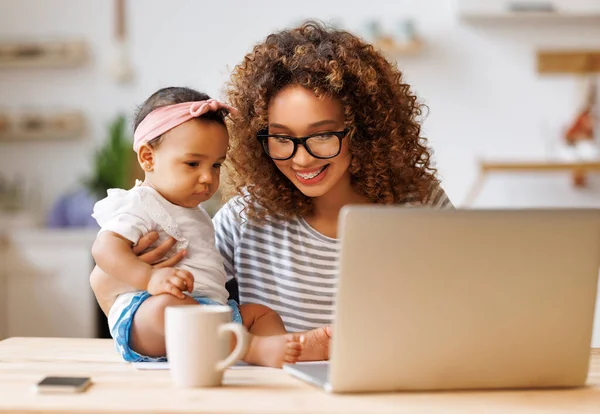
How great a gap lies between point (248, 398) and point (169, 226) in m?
0.49

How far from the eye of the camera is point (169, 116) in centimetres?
142

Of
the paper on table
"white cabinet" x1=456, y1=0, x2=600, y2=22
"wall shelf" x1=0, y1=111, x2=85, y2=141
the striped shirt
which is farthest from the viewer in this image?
"wall shelf" x1=0, y1=111, x2=85, y2=141

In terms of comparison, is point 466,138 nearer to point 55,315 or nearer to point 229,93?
point 55,315

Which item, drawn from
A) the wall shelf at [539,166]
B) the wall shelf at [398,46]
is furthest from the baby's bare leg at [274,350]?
the wall shelf at [398,46]

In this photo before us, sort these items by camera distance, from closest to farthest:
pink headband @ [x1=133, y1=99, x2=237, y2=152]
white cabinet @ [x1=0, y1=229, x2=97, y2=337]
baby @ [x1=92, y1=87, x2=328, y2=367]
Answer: baby @ [x1=92, y1=87, x2=328, y2=367] → pink headband @ [x1=133, y1=99, x2=237, y2=152] → white cabinet @ [x1=0, y1=229, x2=97, y2=337]

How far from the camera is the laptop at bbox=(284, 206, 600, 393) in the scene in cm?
95

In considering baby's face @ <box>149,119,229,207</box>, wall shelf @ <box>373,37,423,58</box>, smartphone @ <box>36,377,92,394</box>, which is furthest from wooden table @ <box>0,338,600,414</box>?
wall shelf @ <box>373,37,423,58</box>

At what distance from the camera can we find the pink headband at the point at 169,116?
1405 mm

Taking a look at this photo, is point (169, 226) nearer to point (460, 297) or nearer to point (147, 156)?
point (147, 156)

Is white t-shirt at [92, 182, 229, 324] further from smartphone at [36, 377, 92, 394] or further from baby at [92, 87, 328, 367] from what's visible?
smartphone at [36, 377, 92, 394]

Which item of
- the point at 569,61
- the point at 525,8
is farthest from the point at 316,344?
the point at 569,61

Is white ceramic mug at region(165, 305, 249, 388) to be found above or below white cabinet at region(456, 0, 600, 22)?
below

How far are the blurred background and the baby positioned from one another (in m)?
2.30

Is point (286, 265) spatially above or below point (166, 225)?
below
